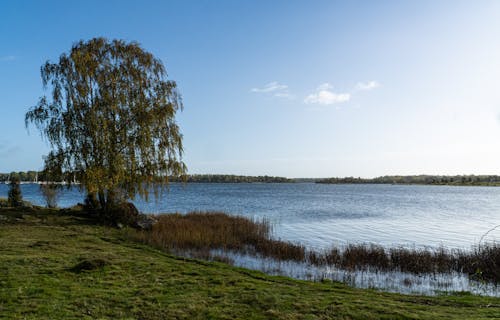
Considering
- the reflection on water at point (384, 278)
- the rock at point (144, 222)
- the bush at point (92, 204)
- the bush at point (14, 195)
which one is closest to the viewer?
the reflection on water at point (384, 278)

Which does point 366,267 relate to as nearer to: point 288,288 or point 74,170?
point 288,288

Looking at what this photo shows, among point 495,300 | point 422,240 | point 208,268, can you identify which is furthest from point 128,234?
point 422,240

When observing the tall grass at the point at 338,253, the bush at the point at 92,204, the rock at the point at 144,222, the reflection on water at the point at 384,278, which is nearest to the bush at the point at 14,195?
the bush at the point at 92,204

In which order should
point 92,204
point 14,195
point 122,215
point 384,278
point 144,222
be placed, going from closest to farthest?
point 384,278 < point 144,222 < point 122,215 < point 92,204 < point 14,195

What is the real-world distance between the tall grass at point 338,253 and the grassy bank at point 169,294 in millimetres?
4517

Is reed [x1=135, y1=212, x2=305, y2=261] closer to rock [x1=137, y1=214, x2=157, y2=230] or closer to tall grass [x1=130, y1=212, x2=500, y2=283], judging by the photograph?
tall grass [x1=130, y1=212, x2=500, y2=283]

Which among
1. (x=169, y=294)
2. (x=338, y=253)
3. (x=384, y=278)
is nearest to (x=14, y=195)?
(x=338, y=253)

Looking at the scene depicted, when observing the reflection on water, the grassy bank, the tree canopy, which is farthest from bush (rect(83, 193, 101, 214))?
the reflection on water

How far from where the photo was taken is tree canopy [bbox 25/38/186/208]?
21234 mm

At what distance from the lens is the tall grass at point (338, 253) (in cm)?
1444

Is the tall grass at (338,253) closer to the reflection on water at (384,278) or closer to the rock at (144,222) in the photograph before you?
the rock at (144,222)

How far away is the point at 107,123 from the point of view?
21422 millimetres

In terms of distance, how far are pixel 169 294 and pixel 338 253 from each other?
9763mm

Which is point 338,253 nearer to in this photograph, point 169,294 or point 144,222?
point 169,294
